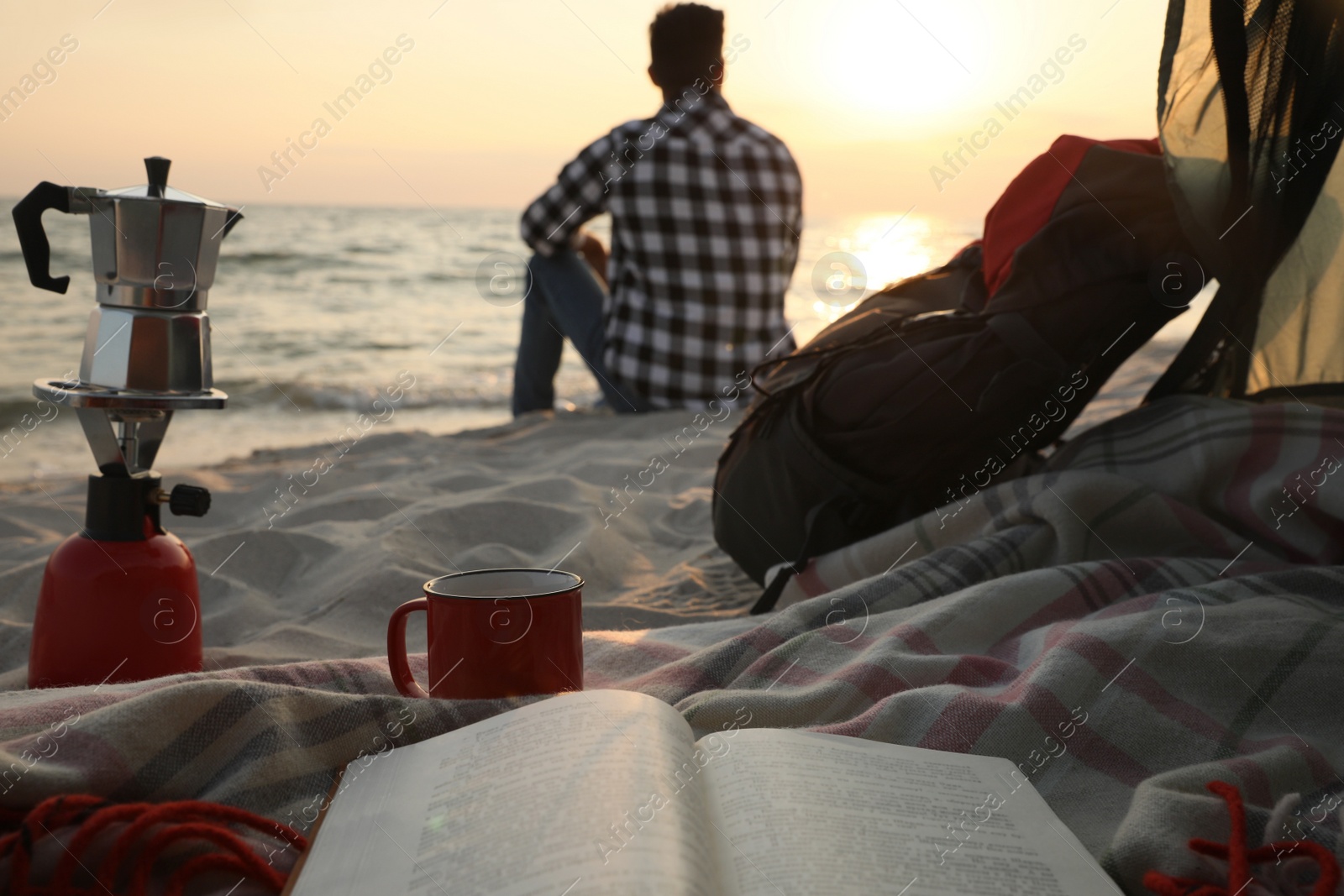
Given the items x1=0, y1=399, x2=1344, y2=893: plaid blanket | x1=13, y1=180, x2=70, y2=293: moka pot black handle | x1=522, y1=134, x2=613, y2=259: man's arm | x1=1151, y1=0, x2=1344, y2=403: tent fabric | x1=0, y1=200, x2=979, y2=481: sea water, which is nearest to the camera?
x1=0, y1=399, x2=1344, y2=893: plaid blanket

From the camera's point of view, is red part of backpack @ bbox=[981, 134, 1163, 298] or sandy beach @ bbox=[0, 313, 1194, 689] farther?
sandy beach @ bbox=[0, 313, 1194, 689]

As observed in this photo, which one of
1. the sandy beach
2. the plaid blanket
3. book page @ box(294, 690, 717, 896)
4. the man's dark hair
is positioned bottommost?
the sandy beach

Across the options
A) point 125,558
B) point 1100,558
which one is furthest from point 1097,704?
point 125,558

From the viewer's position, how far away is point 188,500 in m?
1.07

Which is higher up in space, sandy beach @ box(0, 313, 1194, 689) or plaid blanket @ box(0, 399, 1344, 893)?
plaid blanket @ box(0, 399, 1344, 893)

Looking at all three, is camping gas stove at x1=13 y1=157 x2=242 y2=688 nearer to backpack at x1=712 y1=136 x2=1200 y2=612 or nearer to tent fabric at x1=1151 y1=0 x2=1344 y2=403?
backpack at x1=712 y1=136 x2=1200 y2=612

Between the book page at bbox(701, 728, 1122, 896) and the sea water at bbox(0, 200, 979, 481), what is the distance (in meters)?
1.23

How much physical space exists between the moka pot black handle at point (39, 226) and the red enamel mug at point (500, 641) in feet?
1.70

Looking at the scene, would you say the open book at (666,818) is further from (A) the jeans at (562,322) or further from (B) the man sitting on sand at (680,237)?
(A) the jeans at (562,322)

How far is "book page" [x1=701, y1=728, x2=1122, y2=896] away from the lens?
576 millimetres

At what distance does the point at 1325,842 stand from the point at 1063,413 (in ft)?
2.52

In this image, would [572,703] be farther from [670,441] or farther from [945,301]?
[670,441]

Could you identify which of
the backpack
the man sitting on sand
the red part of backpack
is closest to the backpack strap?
the backpack

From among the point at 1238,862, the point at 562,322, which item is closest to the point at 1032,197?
the point at 1238,862
